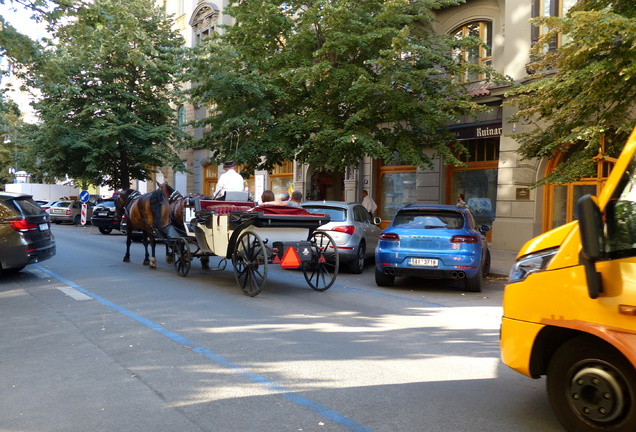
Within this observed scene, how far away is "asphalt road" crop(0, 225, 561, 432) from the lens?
415 centimetres

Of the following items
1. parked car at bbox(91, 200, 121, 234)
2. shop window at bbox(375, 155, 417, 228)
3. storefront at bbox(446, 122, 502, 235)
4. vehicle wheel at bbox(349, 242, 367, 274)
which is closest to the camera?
vehicle wheel at bbox(349, 242, 367, 274)

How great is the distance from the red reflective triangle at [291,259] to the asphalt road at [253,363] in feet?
1.78

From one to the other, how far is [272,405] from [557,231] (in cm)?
245

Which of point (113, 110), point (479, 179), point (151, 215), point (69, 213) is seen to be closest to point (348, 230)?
point (151, 215)

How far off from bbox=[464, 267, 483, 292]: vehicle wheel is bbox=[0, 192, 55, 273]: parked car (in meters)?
7.94

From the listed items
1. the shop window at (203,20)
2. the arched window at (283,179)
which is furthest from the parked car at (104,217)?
the shop window at (203,20)

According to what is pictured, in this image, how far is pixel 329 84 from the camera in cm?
1609

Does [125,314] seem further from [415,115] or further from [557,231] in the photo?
[415,115]

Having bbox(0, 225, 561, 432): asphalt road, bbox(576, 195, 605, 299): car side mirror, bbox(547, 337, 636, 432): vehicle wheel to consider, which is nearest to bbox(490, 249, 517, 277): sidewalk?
bbox(0, 225, 561, 432): asphalt road

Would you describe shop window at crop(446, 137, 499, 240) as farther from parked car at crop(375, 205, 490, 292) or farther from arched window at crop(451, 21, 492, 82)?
parked car at crop(375, 205, 490, 292)

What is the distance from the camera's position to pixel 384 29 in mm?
15555

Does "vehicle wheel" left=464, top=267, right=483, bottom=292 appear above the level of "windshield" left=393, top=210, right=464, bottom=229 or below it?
below

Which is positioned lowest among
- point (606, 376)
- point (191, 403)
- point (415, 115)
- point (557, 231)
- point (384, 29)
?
point (191, 403)

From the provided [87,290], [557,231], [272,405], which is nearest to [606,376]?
[557,231]
